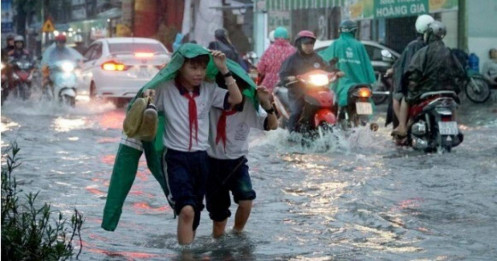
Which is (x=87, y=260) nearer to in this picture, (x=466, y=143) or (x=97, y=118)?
(x=466, y=143)

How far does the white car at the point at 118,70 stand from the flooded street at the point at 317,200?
715 cm

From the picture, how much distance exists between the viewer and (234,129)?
7.33 meters

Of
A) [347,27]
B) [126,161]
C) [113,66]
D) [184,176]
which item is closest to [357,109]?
[347,27]

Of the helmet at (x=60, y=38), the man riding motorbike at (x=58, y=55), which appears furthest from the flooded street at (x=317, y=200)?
the man riding motorbike at (x=58, y=55)

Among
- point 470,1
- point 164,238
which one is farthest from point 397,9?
point 164,238

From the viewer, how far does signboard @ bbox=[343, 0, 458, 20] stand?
82.1 feet

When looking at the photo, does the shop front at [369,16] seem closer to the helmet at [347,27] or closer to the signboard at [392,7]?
the signboard at [392,7]

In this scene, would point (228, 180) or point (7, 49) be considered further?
point (7, 49)

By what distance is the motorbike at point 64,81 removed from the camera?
24.0 m

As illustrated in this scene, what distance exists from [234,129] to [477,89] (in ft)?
55.5

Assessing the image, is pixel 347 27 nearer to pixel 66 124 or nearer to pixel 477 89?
pixel 66 124

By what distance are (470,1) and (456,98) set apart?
1324cm

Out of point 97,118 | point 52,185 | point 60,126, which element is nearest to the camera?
point 52,185

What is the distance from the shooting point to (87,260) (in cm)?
699
